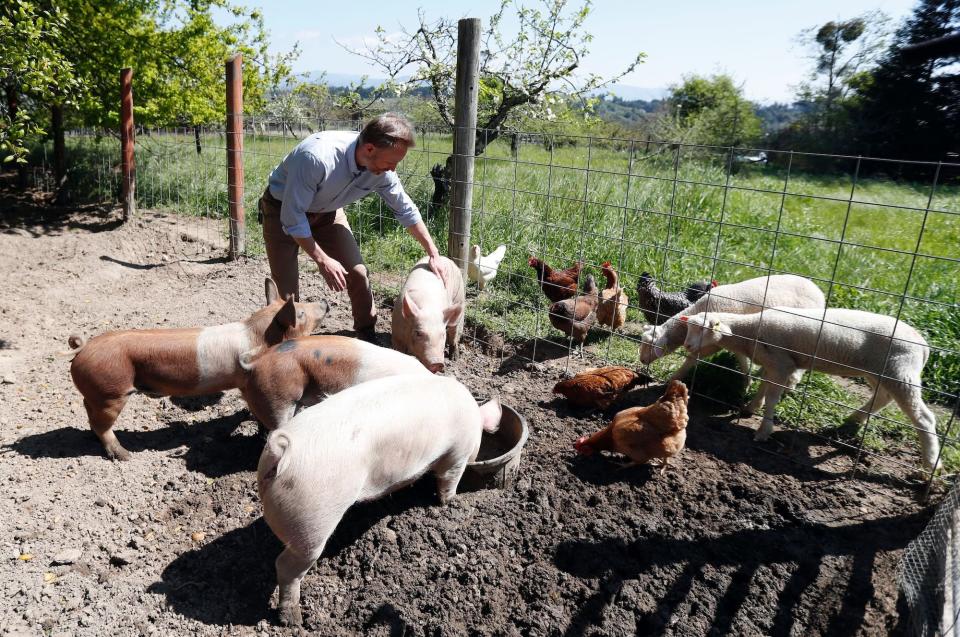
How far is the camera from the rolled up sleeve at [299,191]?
4.45 meters

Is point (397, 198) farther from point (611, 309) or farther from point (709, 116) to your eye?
point (709, 116)

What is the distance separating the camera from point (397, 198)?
4.97m

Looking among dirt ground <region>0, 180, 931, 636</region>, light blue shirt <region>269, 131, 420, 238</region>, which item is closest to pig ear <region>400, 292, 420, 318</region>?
light blue shirt <region>269, 131, 420, 238</region>

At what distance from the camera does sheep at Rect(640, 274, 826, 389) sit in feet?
16.5

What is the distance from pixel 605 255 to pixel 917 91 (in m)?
22.3

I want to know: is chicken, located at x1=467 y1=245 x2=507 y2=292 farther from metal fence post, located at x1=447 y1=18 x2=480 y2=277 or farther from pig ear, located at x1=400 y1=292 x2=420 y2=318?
pig ear, located at x1=400 y1=292 x2=420 y2=318

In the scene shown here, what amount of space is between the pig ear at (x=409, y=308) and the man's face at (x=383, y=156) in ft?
2.95

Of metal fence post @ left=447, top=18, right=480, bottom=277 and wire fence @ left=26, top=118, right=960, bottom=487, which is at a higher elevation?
metal fence post @ left=447, top=18, right=480, bottom=277

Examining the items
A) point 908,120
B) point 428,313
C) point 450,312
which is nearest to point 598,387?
point 450,312

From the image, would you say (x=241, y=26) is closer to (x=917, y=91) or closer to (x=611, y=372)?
(x=611, y=372)

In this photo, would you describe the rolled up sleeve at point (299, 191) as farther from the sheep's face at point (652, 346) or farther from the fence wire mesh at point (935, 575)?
the fence wire mesh at point (935, 575)

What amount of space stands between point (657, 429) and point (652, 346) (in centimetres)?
145

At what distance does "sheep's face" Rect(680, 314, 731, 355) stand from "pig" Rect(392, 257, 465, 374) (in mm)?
1650

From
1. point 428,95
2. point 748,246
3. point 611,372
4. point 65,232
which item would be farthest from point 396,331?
point 65,232
